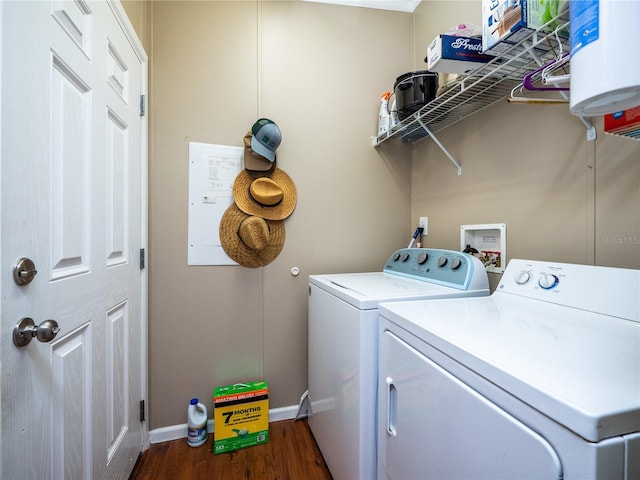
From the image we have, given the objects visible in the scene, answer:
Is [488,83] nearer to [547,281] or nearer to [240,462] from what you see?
[547,281]

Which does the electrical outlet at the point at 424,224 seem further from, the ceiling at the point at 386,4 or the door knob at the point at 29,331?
the door knob at the point at 29,331

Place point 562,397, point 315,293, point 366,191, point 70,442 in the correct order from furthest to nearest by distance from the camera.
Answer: point 366,191, point 315,293, point 70,442, point 562,397

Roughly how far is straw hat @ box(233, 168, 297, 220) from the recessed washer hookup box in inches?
41.3

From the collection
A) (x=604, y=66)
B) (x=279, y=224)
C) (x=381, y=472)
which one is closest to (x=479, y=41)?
(x=604, y=66)

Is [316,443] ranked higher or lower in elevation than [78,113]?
lower

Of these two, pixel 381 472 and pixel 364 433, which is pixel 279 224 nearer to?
pixel 364 433

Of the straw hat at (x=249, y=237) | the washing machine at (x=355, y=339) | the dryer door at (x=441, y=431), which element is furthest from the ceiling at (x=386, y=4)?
the dryer door at (x=441, y=431)

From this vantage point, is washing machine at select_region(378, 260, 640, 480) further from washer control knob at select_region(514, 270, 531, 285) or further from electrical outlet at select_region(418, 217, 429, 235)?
electrical outlet at select_region(418, 217, 429, 235)

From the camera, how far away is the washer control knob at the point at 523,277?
105cm

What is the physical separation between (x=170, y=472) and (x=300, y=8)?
9.11 feet

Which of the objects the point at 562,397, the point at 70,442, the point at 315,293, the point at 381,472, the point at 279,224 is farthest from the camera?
the point at 279,224

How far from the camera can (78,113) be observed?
94cm

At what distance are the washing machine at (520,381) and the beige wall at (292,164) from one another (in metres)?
0.50

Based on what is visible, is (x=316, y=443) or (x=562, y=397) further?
(x=316, y=443)
